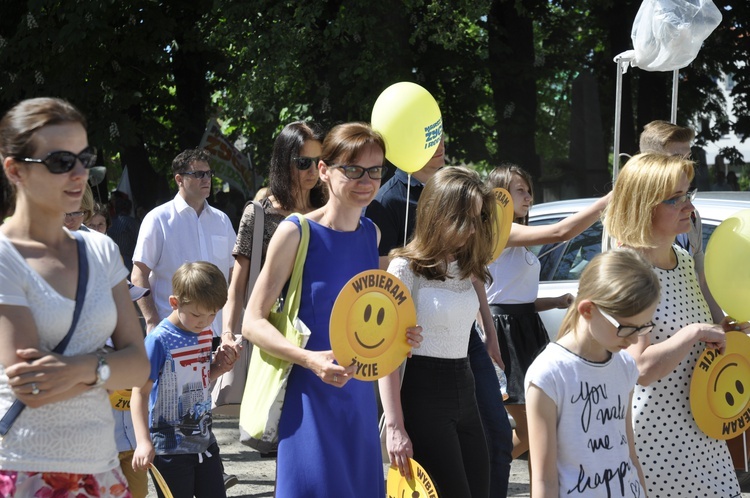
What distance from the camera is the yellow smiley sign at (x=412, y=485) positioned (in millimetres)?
3701

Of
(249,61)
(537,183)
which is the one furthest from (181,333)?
(537,183)

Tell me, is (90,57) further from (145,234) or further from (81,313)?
(81,313)

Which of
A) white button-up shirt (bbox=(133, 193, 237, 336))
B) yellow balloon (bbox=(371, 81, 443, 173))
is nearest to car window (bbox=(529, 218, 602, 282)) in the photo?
white button-up shirt (bbox=(133, 193, 237, 336))

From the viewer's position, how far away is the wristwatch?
103 inches

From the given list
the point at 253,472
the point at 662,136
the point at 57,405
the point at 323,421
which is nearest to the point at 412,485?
the point at 323,421

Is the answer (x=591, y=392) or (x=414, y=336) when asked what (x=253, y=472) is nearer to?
(x=414, y=336)

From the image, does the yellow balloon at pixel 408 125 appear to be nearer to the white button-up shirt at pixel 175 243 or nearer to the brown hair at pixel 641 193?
the brown hair at pixel 641 193

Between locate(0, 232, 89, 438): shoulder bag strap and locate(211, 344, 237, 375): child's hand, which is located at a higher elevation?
locate(0, 232, 89, 438): shoulder bag strap

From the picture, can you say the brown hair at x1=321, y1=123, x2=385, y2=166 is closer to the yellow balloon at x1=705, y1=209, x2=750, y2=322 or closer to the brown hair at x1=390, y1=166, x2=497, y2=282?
the brown hair at x1=390, y1=166, x2=497, y2=282

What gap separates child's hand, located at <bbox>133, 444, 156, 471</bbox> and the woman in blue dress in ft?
2.08

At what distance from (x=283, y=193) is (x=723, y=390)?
6.99 ft

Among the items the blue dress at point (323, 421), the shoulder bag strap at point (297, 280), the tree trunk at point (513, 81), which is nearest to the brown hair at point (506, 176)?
the blue dress at point (323, 421)

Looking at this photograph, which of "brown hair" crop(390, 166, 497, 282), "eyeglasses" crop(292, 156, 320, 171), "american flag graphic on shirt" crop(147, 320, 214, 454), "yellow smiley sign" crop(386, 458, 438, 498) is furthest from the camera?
"eyeglasses" crop(292, 156, 320, 171)

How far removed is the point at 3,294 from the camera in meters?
2.51
